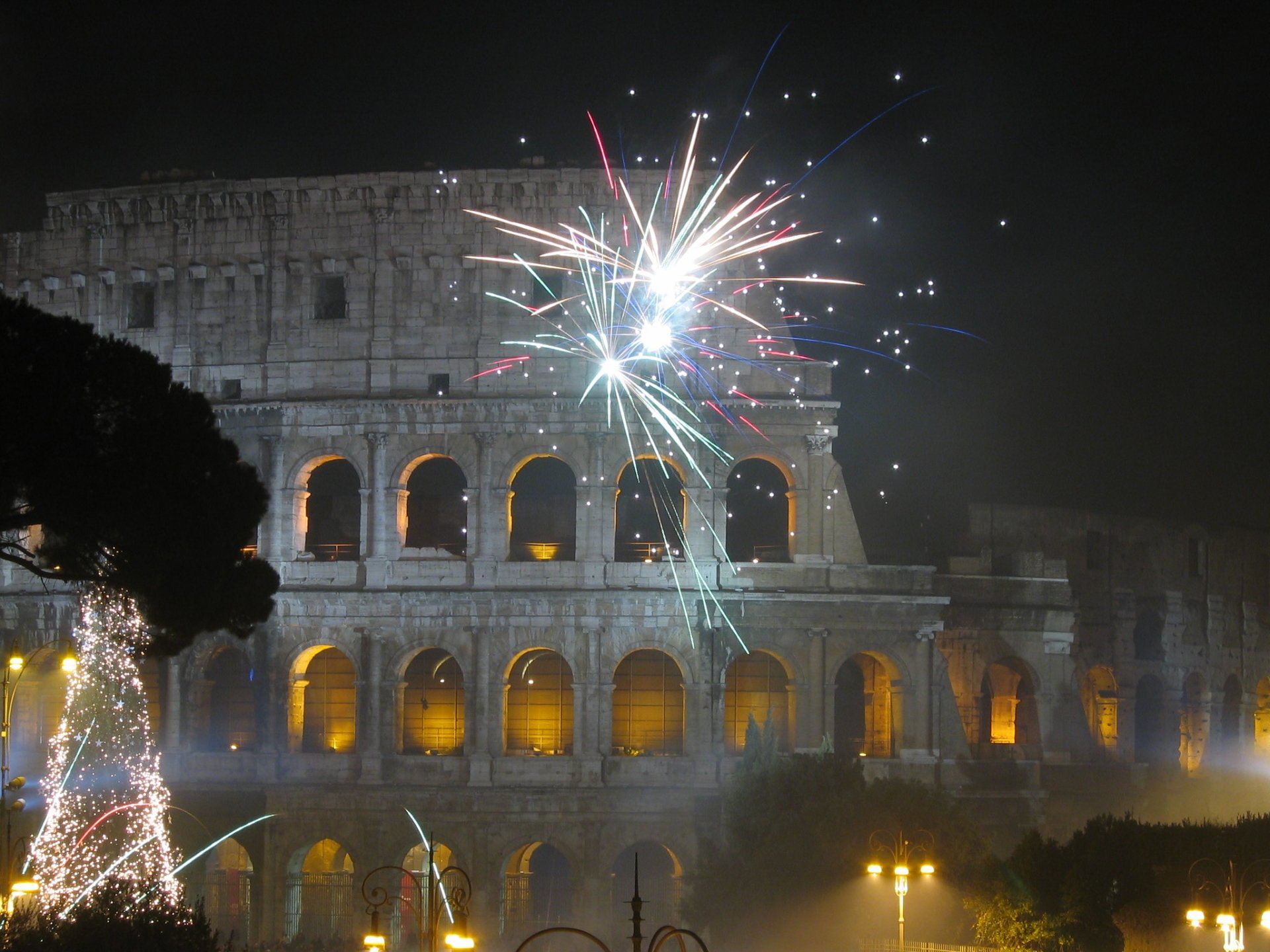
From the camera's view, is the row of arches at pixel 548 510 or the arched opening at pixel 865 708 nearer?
the arched opening at pixel 865 708

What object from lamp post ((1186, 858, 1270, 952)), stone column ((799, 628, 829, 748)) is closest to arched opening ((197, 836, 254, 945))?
stone column ((799, 628, 829, 748))

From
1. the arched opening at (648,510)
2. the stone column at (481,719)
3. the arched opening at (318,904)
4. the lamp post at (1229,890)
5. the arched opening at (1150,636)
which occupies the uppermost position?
the arched opening at (648,510)

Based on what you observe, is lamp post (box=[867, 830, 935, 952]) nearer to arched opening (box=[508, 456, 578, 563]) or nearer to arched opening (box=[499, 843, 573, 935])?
arched opening (box=[499, 843, 573, 935])

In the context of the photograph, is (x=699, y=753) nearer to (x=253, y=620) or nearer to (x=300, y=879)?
(x=300, y=879)

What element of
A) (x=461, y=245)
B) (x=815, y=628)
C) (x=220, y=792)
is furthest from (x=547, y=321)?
(x=220, y=792)

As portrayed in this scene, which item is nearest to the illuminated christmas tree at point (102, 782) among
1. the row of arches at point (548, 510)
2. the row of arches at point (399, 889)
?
the row of arches at point (399, 889)

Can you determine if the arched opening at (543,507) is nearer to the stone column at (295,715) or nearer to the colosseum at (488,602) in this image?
the colosseum at (488,602)
